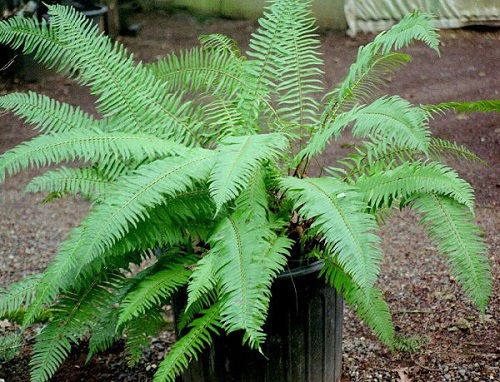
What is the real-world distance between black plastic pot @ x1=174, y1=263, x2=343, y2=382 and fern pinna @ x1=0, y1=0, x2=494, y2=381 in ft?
0.33

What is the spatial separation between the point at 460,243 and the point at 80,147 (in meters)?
1.29

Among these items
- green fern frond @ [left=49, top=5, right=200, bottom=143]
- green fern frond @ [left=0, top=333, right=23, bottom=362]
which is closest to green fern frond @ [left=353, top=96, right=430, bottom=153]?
green fern frond @ [left=49, top=5, right=200, bottom=143]

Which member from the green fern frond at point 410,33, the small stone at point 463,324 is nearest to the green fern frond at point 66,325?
the green fern frond at point 410,33

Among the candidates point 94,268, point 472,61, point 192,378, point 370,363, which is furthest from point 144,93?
point 472,61

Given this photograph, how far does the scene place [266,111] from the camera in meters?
2.81

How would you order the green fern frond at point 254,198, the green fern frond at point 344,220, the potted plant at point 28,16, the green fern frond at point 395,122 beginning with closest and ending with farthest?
the green fern frond at point 344,220, the green fern frond at point 395,122, the green fern frond at point 254,198, the potted plant at point 28,16

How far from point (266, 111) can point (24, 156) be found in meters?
1.05

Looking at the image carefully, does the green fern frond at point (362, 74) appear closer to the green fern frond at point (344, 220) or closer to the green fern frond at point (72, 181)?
the green fern frond at point (344, 220)

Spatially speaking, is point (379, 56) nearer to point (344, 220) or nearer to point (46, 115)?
point (344, 220)

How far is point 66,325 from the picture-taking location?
2441 mm

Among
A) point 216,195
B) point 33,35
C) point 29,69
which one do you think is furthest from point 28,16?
point 216,195

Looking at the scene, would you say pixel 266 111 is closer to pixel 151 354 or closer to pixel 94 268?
pixel 94 268

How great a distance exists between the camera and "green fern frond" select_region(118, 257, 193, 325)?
2188 mm

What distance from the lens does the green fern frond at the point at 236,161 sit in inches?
77.8
